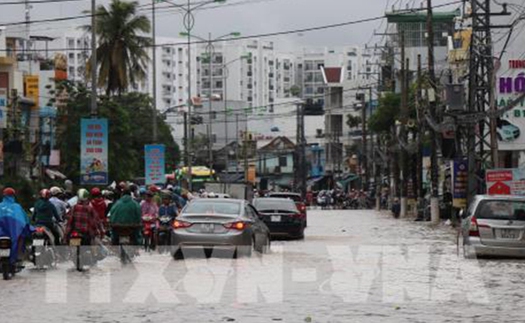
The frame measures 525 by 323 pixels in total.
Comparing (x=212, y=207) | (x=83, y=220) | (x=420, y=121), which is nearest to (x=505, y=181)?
(x=212, y=207)

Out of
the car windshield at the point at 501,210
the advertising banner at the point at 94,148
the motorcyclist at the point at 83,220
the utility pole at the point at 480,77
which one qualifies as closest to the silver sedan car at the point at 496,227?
the car windshield at the point at 501,210

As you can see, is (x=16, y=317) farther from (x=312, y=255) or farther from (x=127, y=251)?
(x=312, y=255)

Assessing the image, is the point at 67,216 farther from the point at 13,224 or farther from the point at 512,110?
the point at 512,110

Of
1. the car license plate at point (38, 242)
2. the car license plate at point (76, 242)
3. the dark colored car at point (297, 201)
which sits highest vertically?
the car license plate at point (76, 242)

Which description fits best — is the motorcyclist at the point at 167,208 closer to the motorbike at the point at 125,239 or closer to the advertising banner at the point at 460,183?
the motorbike at the point at 125,239

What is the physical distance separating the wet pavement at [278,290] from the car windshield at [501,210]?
1003 millimetres

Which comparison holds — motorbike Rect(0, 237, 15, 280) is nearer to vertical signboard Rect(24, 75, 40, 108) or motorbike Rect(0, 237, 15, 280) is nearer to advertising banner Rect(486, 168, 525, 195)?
advertising banner Rect(486, 168, 525, 195)

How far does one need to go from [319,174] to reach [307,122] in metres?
26.1

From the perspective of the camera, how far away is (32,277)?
2116 centimetres

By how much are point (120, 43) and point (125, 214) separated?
155 ft

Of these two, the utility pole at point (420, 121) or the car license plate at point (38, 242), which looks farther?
the utility pole at point (420, 121)

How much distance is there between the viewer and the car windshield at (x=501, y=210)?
1072 inches

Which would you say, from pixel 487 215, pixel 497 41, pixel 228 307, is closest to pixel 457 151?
pixel 497 41

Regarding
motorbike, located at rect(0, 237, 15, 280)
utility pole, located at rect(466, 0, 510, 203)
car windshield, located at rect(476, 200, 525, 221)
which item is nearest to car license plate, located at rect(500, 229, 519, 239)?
car windshield, located at rect(476, 200, 525, 221)
